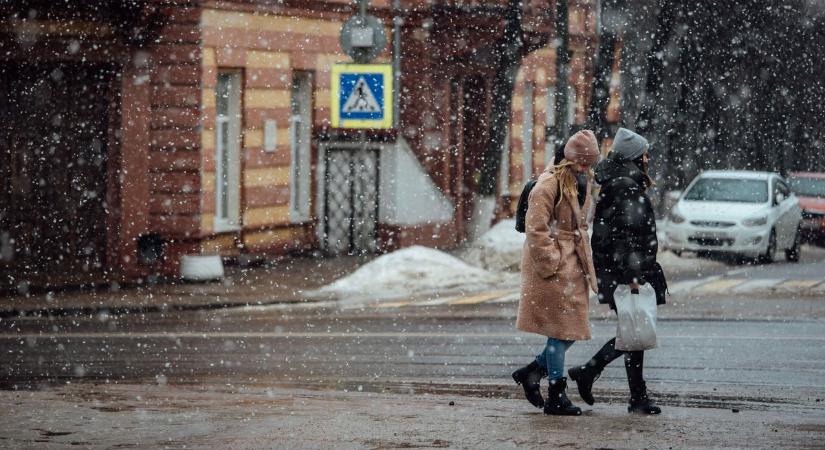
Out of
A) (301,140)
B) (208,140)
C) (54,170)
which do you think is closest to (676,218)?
(301,140)

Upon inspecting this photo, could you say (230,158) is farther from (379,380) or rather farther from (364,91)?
(379,380)

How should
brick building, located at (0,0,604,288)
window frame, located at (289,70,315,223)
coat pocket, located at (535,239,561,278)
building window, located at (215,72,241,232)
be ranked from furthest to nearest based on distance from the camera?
window frame, located at (289,70,315,223)
building window, located at (215,72,241,232)
brick building, located at (0,0,604,288)
coat pocket, located at (535,239,561,278)

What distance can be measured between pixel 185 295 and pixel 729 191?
12384mm

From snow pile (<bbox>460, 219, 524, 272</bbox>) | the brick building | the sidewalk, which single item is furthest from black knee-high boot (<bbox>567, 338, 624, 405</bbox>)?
snow pile (<bbox>460, 219, 524, 272</bbox>)

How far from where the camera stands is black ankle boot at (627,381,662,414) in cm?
913

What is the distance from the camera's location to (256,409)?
921 cm

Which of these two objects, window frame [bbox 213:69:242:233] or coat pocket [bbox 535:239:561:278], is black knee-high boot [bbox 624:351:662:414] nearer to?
coat pocket [bbox 535:239:561:278]

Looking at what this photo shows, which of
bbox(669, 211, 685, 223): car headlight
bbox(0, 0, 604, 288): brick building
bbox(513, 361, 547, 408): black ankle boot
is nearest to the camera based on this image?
bbox(513, 361, 547, 408): black ankle boot

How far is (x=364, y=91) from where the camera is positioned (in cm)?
2025

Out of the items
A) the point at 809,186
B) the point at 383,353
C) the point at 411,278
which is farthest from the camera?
the point at 809,186

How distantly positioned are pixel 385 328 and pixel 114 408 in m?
5.88

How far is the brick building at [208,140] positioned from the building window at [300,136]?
3 centimetres

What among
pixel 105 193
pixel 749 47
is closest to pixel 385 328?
pixel 105 193

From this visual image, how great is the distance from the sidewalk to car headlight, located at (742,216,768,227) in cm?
745
